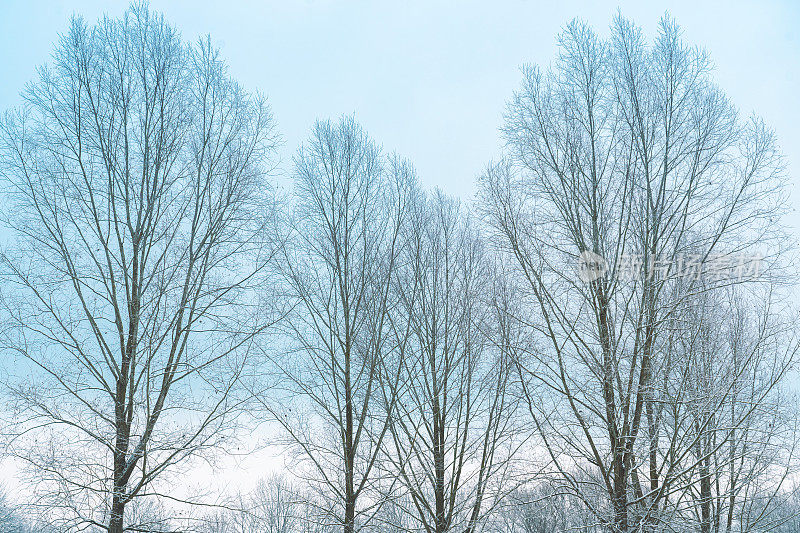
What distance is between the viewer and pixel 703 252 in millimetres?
9719

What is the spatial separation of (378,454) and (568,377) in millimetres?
5028

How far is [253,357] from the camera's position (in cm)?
1159

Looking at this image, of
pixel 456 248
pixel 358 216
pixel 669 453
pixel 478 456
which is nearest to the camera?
pixel 669 453

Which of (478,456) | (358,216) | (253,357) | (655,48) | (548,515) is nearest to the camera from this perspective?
(655,48)

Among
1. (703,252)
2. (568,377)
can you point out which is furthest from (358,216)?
(703,252)

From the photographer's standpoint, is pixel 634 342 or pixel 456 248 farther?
Result: pixel 456 248

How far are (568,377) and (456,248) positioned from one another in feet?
19.7

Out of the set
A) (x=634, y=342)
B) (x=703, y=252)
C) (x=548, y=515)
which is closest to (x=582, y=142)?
(x=703, y=252)

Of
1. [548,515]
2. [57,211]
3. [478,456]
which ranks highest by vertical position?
[57,211]

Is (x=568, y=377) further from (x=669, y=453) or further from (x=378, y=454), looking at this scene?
(x=378, y=454)

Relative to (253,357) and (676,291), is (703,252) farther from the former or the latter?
(253,357)

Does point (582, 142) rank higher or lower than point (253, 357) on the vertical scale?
higher

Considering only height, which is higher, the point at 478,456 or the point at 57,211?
the point at 57,211

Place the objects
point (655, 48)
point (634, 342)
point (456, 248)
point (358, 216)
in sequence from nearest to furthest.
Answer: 1. point (634, 342)
2. point (655, 48)
3. point (358, 216)
4. point (456, 248)
